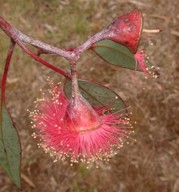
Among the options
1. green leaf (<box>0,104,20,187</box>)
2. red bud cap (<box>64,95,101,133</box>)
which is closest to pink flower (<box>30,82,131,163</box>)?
red bud cap (<box>64,95,101,133</box>)

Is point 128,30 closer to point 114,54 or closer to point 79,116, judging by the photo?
point 79,116

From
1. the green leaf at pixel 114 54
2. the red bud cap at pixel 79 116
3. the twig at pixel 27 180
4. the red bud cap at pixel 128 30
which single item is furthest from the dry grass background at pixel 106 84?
the red bud cap at pixel 128 30

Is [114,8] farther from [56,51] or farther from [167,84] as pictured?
[56,51]

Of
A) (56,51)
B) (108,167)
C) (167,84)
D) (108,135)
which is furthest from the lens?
(167,84)

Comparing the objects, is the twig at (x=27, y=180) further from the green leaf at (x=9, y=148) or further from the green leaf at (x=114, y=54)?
the green leaf at (x=114, y=54)

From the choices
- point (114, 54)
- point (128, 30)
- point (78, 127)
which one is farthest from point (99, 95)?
point (128, 30)

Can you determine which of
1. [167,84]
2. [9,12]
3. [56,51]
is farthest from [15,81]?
[56,51]
